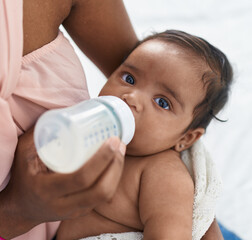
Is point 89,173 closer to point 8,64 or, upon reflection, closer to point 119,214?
point 8,64

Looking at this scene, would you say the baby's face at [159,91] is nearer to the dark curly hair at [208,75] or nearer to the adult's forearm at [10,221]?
the dark curly hair at [208,75]

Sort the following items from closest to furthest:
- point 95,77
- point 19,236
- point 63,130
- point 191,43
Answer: point 63,130, point 19,236, point 191,43, point 95,77

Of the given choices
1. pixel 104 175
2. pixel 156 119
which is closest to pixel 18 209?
pixel 104 175

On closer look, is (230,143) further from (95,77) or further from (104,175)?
(104,175)

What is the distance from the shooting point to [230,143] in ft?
5.01

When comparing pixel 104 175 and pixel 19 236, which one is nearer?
pixel 104 175

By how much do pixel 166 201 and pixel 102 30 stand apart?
520 millimetres

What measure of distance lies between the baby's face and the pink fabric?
13 centimetres

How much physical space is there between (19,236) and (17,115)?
0.29m

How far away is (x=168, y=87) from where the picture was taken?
993mm

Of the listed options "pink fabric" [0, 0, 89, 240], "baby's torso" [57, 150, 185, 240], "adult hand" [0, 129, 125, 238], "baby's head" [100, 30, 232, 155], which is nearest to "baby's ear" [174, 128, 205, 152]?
"baby's head" [100, 30, 232, 155]

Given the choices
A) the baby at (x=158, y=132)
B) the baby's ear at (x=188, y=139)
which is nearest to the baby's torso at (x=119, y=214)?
the baby at (x=158, y=132)

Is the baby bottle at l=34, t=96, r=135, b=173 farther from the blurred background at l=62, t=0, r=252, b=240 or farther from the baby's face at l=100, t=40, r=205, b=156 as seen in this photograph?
the blurred background at l=62, t=0, r=252, b=240

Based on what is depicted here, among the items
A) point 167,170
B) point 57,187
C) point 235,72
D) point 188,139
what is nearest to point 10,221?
point 57,187
